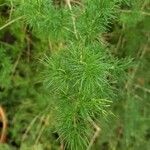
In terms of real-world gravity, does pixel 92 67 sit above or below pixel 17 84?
above

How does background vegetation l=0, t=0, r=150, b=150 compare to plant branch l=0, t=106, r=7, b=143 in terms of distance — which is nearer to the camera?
background vegetation l=0, t=0, r=150, b=150

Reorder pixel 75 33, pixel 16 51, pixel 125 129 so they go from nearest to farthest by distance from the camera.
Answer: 1. pixel 75 33
2. pixel 125 129
3. pixel 16 51

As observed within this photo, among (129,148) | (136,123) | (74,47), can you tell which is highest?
(74,47)

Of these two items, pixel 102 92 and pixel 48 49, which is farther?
pixel 48 49

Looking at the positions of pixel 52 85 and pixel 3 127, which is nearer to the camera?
pixel 52 85

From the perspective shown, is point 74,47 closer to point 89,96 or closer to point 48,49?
point 89,96

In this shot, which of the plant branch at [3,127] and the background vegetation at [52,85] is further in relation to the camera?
the plant branch at [3,127]

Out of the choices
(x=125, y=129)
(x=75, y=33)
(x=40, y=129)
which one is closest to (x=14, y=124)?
(x=40, y=129)

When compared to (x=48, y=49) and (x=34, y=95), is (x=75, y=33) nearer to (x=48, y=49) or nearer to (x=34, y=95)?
(x=48, y=49)

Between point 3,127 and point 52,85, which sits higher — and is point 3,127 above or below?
below

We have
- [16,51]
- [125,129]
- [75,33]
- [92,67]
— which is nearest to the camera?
[92,67]
